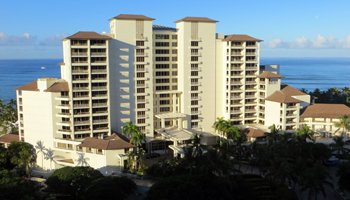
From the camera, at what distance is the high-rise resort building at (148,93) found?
69.2m

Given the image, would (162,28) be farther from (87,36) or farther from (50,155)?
(50,155)

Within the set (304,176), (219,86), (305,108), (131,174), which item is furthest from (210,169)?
(305,108)

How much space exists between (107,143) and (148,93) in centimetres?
1570

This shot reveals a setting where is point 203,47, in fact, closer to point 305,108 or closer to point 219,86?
point 219,86

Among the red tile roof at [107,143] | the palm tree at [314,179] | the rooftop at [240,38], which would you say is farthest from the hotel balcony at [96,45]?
the palm tree at [314,179]

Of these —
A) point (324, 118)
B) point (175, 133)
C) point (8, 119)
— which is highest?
point (324, 118)

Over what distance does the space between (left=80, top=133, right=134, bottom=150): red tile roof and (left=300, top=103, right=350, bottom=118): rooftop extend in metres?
41.6

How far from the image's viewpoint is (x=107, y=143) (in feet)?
211

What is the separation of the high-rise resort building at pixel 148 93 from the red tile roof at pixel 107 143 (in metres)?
0.18

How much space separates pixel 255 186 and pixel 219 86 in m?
32.6

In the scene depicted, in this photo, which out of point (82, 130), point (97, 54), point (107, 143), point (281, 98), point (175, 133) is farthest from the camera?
point (281, 98)

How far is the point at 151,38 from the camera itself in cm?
7425

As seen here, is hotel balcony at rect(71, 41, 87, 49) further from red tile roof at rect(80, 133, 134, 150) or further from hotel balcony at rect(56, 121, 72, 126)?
red tile roof at rect(80, 133, 134, 150)

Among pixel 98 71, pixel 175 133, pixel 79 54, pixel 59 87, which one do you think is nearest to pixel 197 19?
pixel 98 71
